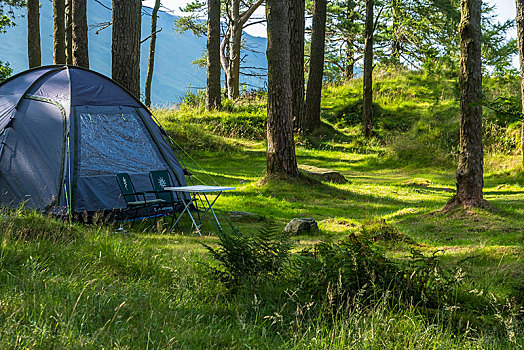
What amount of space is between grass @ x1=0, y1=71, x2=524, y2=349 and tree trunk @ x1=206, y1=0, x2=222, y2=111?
1150 centimetres

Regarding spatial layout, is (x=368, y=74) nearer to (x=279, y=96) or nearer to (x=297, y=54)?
Answer: (x=297, y=54)

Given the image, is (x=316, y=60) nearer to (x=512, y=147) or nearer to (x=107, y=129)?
(x=512, y=147)

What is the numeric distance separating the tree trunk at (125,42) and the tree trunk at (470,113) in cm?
670

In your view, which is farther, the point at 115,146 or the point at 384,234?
the point at 115,146

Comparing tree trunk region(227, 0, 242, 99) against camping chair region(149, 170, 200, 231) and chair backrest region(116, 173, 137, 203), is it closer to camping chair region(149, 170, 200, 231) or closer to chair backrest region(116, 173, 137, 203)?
camping chair region(149, 170, 200, 231)

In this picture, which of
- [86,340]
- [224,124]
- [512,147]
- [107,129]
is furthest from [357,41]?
[86,340]

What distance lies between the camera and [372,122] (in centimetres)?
2177

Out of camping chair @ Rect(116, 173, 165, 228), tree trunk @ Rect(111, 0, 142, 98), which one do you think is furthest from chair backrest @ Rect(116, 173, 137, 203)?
tree trunk @ Rect(111, 0, 142, 98)

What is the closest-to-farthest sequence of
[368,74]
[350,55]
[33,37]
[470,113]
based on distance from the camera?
[470,113]
[33,37]
[368,74]
[350,55]

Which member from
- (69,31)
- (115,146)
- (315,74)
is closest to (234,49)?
(315,74)

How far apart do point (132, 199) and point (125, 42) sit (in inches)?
170

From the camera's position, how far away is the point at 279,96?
39.2 ft

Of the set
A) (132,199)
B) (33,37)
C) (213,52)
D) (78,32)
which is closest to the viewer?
(132,199)

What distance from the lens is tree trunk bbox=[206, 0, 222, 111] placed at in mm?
21828
